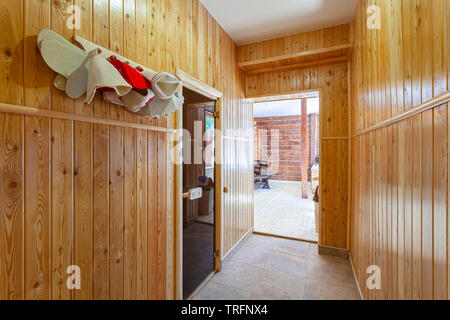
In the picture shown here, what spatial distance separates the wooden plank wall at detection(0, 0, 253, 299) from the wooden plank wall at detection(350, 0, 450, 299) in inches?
58.9

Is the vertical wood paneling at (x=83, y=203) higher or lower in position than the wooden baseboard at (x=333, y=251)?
higher

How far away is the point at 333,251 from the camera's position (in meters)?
2.98

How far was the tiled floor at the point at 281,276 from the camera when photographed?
216 centimetres

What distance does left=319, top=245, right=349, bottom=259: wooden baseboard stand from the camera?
2.93 metres

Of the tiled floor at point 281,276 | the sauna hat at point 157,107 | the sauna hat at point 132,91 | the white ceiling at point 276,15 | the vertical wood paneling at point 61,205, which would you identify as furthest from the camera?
the white ceiling at point 276,15

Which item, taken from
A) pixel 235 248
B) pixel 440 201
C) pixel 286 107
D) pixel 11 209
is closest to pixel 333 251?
pixel 235 248

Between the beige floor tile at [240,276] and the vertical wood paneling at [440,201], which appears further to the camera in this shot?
the beige floor tile at [240,276]

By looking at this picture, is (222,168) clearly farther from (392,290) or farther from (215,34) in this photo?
(392,290)

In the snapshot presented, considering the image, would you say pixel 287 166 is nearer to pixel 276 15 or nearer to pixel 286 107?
pixel 286 107

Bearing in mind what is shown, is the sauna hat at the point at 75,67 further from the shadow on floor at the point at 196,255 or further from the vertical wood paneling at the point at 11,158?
the shadow on floor at the point at 196,255

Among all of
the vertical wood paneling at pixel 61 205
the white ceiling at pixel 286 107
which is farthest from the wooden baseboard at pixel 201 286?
the white ceiling at pixel 286 107

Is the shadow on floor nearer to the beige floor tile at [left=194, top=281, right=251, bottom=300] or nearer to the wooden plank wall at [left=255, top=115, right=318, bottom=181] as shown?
the beige floor tile at [left=194, top=281, right=251, bottom=300]

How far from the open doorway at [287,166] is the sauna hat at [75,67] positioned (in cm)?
Answer: 340
